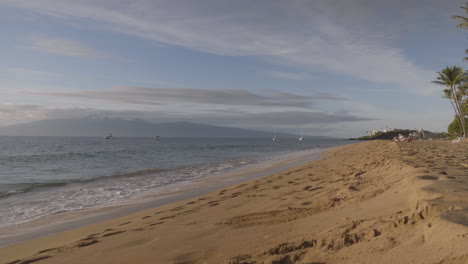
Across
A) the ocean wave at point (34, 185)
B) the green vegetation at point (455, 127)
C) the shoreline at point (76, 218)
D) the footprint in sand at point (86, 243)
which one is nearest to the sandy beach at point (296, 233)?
the footprint in sand at point (86, 243)

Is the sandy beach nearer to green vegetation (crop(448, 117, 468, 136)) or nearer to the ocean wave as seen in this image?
the ocean wave

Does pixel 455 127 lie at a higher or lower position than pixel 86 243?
higher

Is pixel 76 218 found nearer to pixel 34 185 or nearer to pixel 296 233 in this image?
pixel 296 233

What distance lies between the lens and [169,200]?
8.00m

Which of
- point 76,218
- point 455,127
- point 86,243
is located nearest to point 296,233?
point 86,243

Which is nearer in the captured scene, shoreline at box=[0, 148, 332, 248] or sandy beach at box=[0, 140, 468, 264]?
sandy beach at box=[0, 140, 468, 264]

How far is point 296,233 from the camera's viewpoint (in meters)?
3.24

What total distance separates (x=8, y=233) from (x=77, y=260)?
11.2 ft

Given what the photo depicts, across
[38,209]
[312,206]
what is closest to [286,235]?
[312,206]

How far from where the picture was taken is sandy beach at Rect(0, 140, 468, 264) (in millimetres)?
2150

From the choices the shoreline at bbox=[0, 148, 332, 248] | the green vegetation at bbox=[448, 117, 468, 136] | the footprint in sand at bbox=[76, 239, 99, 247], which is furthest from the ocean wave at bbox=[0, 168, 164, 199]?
the green vegetation at bbox=[448, 117, 468, 136]

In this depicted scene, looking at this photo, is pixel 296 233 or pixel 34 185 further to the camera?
pixel 34 185

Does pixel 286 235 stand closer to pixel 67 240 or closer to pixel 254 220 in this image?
pixel 254 220

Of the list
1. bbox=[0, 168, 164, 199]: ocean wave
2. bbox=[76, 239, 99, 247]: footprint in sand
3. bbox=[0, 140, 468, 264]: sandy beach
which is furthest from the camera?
bbox=[0, 168, 164, 199]: ocean wave
